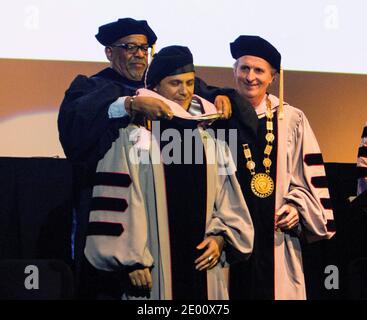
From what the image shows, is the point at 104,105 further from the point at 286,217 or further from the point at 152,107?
the point at 286,217

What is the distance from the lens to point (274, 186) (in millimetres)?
4918

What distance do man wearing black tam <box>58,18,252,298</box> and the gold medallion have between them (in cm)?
36

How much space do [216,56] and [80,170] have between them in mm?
884

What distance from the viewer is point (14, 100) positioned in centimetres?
491

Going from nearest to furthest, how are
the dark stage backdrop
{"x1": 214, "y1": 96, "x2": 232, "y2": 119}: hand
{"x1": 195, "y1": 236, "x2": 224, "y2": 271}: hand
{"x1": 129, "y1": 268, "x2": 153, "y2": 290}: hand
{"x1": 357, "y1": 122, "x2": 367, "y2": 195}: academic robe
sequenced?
{"x1": 129, "y1": 268, "x2": 153, "y2": 290}: hand
{"x1": 195, "y1": 236, "x2": 224, "y2": 271}: hand
{"x1": 214, "y1": 96, "x2": 232, "y2": 119}: hand
the dark stage backdrop
{"x1": 357, "y1": 122, "x2": 367, "y2": 195}: academic robe

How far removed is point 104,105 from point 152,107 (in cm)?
23

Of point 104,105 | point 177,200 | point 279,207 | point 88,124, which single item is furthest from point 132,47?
point 279,207

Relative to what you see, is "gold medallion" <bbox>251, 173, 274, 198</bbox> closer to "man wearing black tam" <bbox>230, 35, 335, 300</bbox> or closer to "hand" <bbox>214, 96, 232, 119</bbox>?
"man wearing black tam" <bbox>230, 35, 335, 300</bbox>

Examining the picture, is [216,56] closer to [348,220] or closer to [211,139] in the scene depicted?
[211,139]

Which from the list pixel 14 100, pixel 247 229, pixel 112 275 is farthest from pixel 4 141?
pixel 247 229

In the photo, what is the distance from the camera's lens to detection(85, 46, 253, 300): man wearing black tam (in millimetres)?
4656

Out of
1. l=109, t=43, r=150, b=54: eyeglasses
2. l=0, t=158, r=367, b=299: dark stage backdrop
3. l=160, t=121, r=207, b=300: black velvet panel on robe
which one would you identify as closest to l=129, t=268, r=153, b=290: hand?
l=160, t=121, r=207, b=300: black velvet panel on robe

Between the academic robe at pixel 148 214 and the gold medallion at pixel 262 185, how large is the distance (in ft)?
0.53

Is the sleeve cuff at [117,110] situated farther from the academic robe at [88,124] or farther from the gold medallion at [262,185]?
the gold medallion at [262,185]
